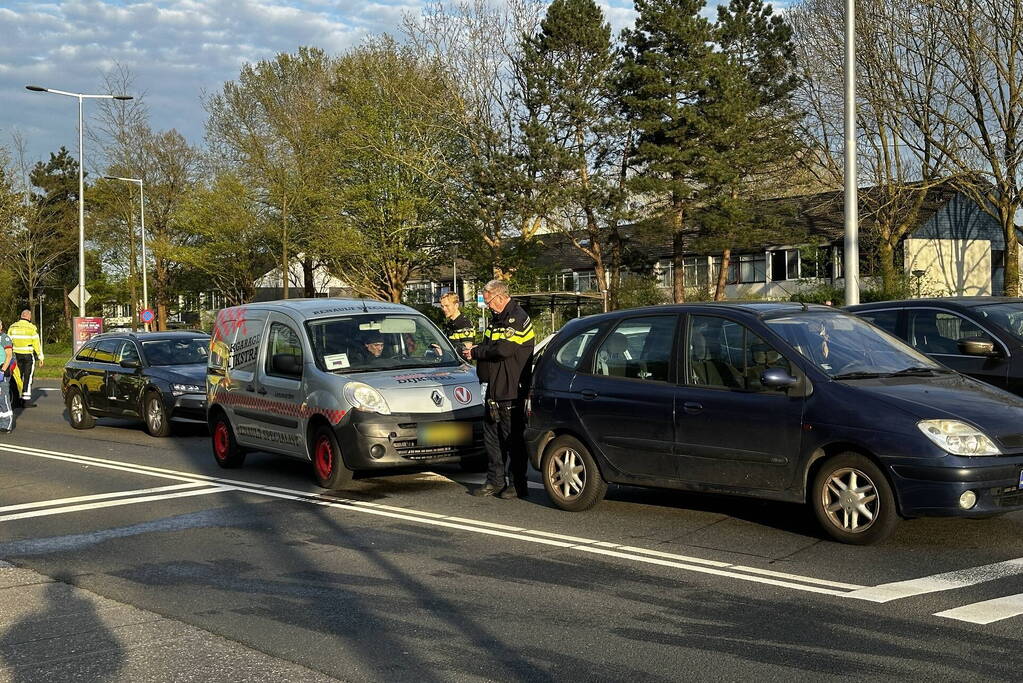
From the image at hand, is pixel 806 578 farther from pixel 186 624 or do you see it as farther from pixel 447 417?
pixel 447 417

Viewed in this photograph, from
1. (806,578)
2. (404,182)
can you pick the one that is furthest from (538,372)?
(404,182)

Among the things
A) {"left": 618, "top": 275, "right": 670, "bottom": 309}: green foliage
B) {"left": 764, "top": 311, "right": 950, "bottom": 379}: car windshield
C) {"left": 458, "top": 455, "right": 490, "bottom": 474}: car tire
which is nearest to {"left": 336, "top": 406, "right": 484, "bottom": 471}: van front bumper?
{"left": 458, "top": 455, "right": 490, "bottom": 474}: car tire

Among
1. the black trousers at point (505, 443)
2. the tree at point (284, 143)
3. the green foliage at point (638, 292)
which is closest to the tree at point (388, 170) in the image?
the tree at point (284, 143)

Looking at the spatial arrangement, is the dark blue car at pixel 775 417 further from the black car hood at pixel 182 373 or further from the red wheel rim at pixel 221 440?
the black car hood at pixel 182 373

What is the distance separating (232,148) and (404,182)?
14437 millimetres

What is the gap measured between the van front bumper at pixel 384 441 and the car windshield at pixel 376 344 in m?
0.84

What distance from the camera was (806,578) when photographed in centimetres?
669

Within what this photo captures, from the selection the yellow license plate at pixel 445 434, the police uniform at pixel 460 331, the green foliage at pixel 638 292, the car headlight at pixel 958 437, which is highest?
the green foliage at pixel 638 292

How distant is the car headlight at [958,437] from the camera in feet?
23.3

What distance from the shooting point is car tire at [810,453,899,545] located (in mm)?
7258

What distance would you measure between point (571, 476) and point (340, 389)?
8.44 feet

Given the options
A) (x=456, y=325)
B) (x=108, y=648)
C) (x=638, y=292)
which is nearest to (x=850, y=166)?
(x=456, y=325)

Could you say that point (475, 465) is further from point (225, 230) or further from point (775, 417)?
point (225, 230)

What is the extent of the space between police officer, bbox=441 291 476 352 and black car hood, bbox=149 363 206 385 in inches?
177
